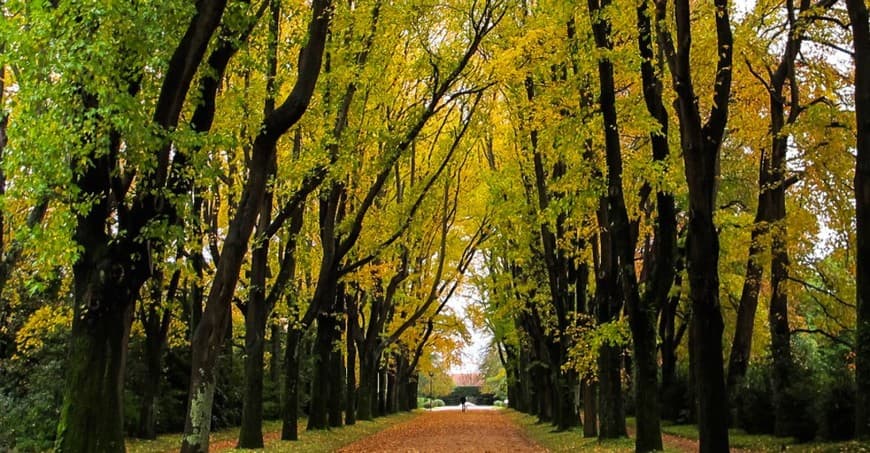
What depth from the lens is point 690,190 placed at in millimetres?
9516

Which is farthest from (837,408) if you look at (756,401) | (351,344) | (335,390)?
(351,344)

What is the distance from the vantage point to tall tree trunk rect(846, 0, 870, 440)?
10.6 metres

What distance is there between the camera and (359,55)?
1636 centimetres

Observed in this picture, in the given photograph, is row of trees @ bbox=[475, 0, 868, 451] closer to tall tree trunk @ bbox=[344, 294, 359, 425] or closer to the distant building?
tall tree trunk @ bbox=[344, 294, 359, 425]

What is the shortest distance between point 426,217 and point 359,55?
990 cm

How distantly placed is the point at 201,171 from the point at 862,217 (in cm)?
970

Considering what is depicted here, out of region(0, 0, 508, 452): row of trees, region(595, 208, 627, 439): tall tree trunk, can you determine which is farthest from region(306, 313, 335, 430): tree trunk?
region(595, 208, 627, 439): tall tree trunk

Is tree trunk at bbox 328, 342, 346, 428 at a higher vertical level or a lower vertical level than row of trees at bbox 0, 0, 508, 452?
lower

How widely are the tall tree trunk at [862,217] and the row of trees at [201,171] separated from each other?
7.31 meters

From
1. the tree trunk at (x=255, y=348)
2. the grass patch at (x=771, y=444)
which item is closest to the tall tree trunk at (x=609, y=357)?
the grass patch at (x=771, y=444)

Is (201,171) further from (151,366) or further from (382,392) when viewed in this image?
(382,392)

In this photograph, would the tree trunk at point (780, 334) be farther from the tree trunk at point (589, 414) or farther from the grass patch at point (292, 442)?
the grass patch at point (292, 442)

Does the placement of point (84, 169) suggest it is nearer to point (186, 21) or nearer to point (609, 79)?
point (186, 21)

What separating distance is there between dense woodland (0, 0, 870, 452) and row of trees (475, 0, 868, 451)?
0.25 ft
